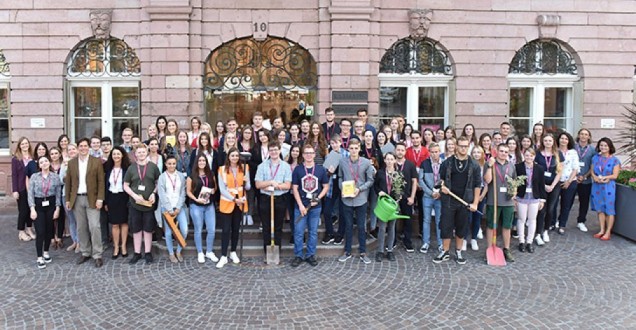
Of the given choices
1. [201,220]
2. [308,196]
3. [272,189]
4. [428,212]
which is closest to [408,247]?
[428,212]

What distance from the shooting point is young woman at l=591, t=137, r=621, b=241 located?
951 centimetres

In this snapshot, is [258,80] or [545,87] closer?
[258,80]

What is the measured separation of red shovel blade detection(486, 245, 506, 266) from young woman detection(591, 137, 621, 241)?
2.91 meters

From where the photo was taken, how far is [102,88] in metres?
13.2

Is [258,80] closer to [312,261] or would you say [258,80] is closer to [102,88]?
[102,88]

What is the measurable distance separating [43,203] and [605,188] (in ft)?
34.9

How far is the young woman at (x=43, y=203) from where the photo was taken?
798cm

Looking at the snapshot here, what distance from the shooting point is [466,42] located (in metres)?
13.0

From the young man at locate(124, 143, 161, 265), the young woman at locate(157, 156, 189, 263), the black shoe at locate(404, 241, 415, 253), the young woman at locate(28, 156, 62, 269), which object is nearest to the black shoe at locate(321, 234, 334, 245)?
the black shoe at locate(404, 241, 415, 253)

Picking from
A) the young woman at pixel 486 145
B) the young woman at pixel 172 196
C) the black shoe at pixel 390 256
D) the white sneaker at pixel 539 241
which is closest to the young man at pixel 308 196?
the black shoe at pixel 390 256

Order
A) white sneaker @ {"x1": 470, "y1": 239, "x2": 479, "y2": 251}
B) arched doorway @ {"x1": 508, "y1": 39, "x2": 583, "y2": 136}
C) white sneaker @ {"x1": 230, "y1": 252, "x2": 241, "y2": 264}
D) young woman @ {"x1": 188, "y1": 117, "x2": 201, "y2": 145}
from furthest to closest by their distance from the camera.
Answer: arched doorway @ {"x1": 508, "y1": 39, "x2": 583, "y2": 136} → young woman @ {"x1": 188, "y1": 117, "x2": 201, "y2": 145} → white sneaker @ {"x1": 470, "y1": 239, "x2": 479, "y2": 251} → white sneaker @ {"x1": 230, "y1": 252, "x2": 241, "y2": 264}

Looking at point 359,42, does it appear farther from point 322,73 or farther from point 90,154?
point 90,154

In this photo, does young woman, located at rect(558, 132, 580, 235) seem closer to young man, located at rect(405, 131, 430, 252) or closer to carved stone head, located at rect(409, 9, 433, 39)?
young man, located at rect(405, 131, 430, 252)

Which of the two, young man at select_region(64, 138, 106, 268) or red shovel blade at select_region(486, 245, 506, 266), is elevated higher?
young man at select_region(64, 138, 106, 268)
